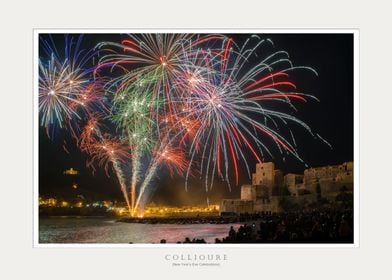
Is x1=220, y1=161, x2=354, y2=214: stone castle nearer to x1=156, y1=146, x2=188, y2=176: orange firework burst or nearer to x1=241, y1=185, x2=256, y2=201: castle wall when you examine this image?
x1=241, y1=185, x2=256, y2=201: castle wall

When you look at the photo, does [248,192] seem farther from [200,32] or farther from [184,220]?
[200,32]

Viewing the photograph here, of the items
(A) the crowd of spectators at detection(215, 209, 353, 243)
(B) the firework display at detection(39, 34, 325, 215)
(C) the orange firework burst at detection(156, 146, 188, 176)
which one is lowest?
(A) the crowd of spectators at detection(215, 209, 353, 243)

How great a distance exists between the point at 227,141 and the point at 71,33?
319cm

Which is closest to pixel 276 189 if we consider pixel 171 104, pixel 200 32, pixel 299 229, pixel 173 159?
pixel 299 229

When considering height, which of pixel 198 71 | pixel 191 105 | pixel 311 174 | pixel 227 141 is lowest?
pixel 311 174

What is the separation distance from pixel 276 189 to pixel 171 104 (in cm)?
234

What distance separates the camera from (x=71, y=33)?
8.26 meters

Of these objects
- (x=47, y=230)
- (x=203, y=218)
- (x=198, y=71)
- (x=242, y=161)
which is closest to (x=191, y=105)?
(x=198, y=71)

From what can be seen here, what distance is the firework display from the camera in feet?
27.6

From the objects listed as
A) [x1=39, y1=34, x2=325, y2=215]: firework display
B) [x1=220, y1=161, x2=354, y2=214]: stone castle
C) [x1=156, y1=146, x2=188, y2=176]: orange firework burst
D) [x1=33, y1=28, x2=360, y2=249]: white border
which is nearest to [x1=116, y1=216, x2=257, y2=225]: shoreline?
[x1=220, y1=161, x2=354, y2=214]: stone castle

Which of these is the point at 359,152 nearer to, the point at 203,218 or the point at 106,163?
the point at 203,218

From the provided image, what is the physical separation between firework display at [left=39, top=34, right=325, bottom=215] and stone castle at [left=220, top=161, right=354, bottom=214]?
290 millimetres

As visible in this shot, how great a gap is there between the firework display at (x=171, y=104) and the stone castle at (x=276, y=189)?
0.95 ft

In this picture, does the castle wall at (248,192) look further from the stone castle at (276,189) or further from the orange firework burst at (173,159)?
the orange firework burst at (173,159)
